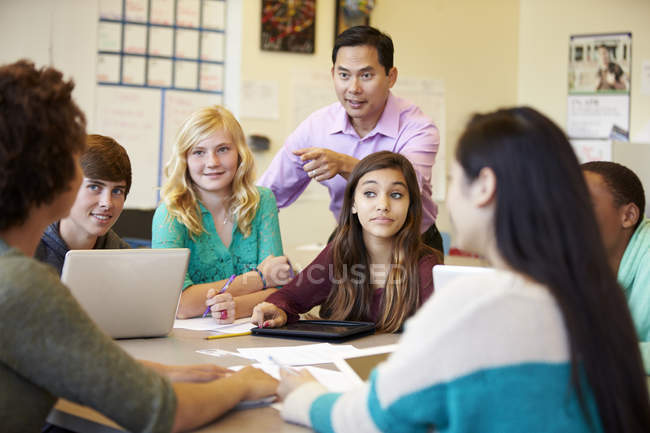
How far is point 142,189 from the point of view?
13.7 ft

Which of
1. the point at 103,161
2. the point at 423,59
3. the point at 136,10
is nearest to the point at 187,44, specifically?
the point at 136,10

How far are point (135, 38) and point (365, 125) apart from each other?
2.13 metres

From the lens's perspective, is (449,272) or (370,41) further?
(370,41)

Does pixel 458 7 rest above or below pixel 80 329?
above

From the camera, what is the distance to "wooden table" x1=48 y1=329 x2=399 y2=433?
104 centimetres

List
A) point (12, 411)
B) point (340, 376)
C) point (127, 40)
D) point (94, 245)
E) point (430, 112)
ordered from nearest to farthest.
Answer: point (12, 411), point (340, 376), point (94, 245), point (127, 40), point (430, 112)

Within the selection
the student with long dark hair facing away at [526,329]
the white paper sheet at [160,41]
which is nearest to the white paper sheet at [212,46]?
the white paper sheet at [160,41]

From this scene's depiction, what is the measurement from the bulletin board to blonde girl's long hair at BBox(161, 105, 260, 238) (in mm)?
2005

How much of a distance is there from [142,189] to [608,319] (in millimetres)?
3710

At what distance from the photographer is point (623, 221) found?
1.67 metres

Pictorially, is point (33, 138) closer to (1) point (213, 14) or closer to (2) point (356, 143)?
(2) point (356, 143)

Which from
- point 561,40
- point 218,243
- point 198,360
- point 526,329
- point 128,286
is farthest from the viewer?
point 561,40

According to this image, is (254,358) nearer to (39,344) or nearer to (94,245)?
(39,344)

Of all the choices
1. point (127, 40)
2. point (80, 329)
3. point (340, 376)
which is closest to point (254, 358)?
point (340, 376)
